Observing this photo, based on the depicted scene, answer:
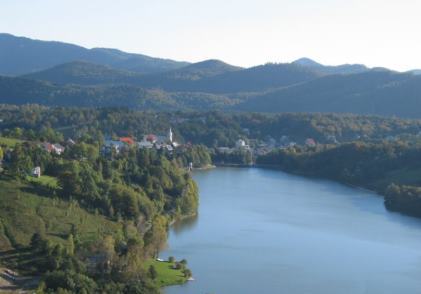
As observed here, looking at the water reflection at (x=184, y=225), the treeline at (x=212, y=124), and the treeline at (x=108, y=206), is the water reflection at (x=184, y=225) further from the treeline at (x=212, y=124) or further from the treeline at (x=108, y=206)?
the treeline at (x=212, y=124)

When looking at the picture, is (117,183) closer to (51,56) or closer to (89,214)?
(89,214)

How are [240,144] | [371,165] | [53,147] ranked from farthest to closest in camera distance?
[240,144] → [371,165] → [53,147]

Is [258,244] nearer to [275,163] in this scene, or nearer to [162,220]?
[162,220]

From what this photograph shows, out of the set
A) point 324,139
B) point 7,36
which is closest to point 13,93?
point 324,139

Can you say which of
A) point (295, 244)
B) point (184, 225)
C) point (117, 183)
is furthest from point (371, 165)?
point (117, 183)

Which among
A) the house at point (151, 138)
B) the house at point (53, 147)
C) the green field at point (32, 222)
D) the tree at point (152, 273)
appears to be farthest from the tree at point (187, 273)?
the house at point (151, 138)
